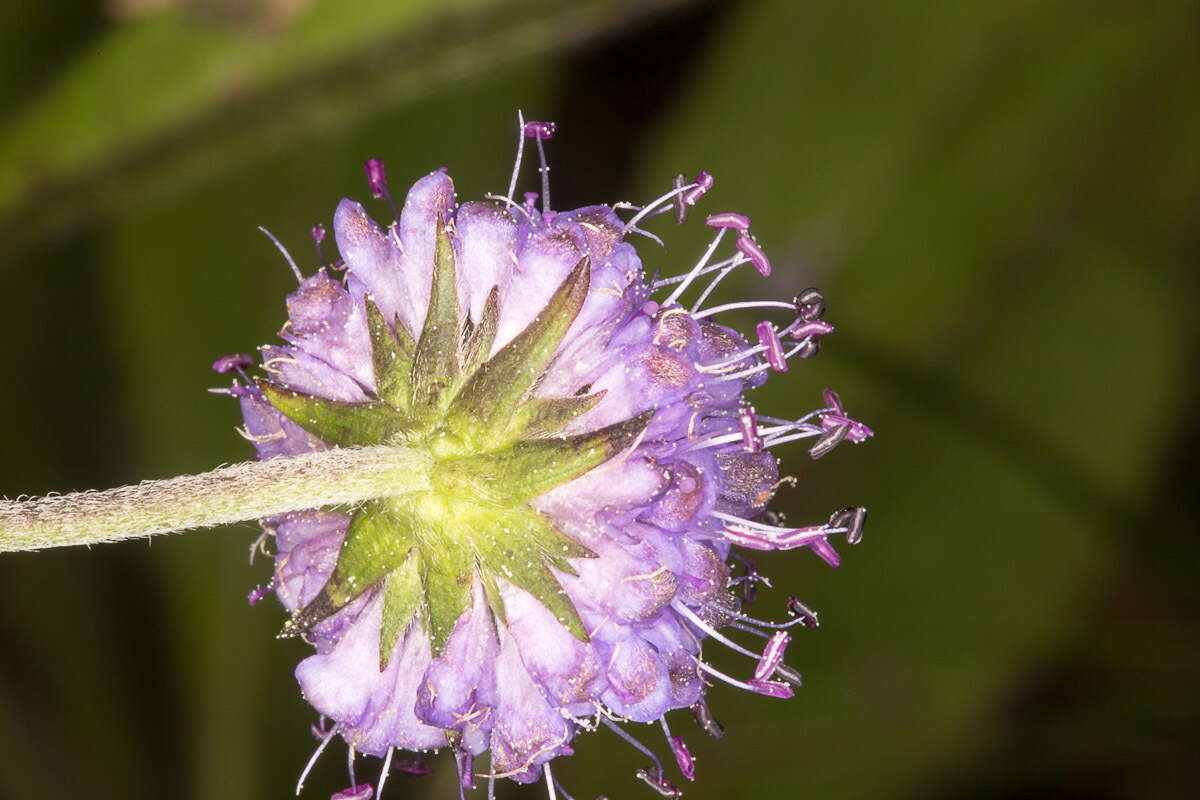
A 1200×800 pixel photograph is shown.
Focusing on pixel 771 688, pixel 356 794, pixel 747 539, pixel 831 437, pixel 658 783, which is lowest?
pixel 356 794

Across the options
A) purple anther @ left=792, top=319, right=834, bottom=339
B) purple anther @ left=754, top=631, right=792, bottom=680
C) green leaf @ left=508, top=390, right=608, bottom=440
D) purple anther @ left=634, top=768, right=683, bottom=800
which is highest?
purple anther @ left=792, top=319, right=834, bottom=339

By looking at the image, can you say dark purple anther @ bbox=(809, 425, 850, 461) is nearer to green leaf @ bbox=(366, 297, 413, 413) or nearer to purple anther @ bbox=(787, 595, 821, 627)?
purple anther @ bbox=(787, 595, 821, 627)

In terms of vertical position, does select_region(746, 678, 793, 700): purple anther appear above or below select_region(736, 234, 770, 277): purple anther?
below

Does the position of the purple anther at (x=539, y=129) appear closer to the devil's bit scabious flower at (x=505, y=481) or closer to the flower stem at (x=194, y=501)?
the devil's bit scabious flower at (x=505, y=481)

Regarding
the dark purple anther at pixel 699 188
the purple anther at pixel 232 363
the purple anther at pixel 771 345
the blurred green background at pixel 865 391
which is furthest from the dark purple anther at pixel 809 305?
the blurred green background at pixel 865 391

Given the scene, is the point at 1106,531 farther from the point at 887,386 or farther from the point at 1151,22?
the point at 1151,22

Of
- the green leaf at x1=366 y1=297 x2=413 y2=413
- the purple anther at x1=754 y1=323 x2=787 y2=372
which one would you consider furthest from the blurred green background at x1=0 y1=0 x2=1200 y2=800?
the green leaf at x1=366 y1=297 x2=413 y2=413

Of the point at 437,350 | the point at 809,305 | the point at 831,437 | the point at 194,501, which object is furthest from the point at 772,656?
the point at 194,501

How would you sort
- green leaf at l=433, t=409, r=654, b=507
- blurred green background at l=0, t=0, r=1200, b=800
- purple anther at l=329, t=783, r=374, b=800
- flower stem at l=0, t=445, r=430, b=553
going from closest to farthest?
flower stem at l=0, t=445, r=430, b=553 < green leaf at l=433, t=409, r=654, b=507 < purple anther at l=329, t=783, r=374, b=800 < blurred green background at l=0, t=0, r=1200, b=800

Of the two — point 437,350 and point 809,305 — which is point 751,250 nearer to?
point 809,305
